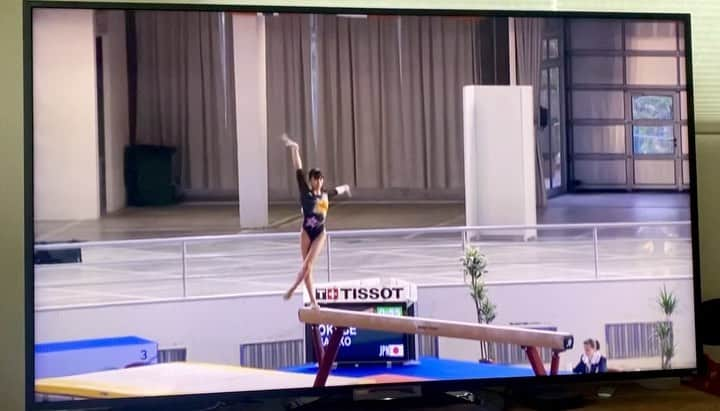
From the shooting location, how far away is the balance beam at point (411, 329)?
2.00m

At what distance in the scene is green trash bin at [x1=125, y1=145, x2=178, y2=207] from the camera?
1.93 m

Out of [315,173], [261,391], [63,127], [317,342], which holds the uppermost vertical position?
[63,127]

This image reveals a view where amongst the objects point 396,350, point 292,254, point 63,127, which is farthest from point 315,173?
point 63,127

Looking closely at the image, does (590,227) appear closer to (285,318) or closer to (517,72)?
(517,72)

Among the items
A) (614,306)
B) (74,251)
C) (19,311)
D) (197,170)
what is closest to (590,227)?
(614,306)

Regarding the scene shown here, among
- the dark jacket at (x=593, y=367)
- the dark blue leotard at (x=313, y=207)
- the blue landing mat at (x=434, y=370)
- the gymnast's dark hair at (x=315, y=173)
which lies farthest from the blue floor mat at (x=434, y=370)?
the gymnast's dark hair at (x=315, y=173)

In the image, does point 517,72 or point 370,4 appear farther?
point 370,4

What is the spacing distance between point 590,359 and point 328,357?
63 cm

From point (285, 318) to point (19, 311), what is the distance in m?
0.69

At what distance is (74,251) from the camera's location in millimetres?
1949

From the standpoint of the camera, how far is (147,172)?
1928 mm

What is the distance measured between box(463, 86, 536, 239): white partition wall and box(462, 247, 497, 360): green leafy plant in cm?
8

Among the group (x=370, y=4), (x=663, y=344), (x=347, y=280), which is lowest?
(x=663, y=344)

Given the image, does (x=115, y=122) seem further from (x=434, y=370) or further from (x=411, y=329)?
(x=434, y=370)
